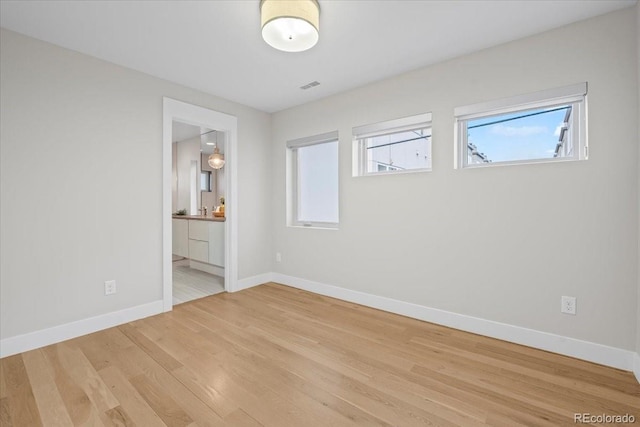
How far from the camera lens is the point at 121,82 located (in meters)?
2.71

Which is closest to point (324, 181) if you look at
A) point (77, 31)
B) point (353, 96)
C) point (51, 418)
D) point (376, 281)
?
point (353, 96)

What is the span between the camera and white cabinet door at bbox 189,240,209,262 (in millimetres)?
4543

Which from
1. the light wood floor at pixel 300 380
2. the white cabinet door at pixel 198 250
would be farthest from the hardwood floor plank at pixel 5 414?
the white cabinet door at pixel 198 250

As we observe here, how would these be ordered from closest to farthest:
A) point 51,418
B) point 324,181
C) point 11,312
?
point 51,418 → point 11,312 → point 324,181

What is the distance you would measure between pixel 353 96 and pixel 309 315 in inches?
97.3

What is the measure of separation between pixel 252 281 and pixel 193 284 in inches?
35.5

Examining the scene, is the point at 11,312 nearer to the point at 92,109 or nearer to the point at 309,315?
the point at 92,109

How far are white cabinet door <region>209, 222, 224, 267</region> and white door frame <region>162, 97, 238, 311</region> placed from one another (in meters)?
0.59

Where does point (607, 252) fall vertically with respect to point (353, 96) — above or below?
below

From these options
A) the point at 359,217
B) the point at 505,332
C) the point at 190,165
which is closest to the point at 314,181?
the point at 359,217

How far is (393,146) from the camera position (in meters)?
3.17

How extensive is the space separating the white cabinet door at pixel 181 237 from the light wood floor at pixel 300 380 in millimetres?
2482

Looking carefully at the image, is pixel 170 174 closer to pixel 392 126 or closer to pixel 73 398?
pixel 73 398

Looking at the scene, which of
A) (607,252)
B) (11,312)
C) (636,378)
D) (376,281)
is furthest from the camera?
(376,281)
